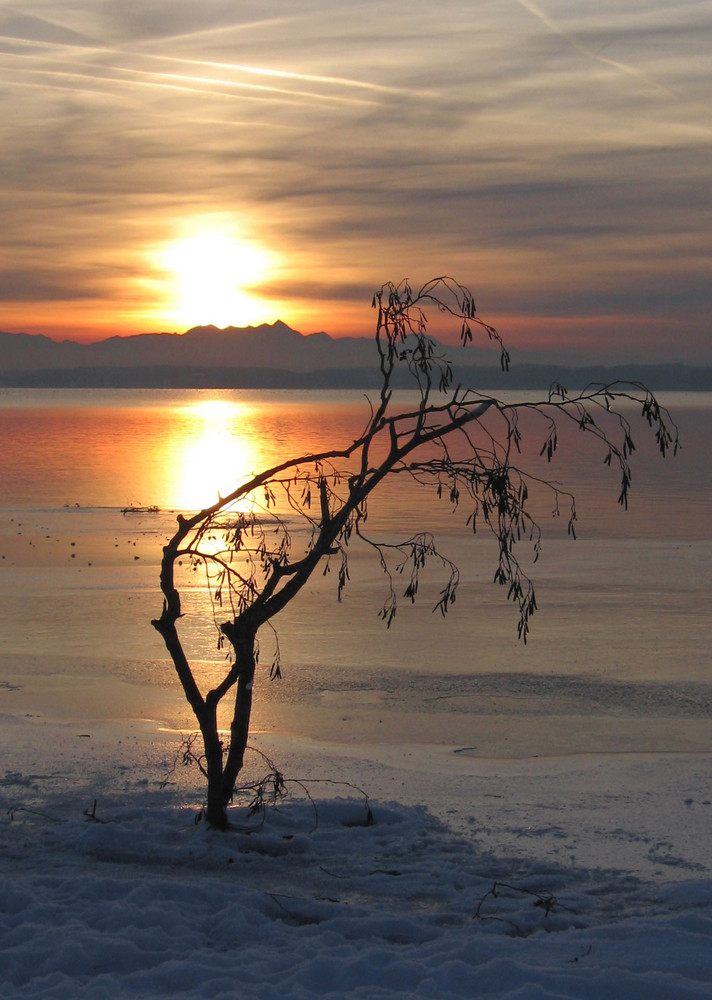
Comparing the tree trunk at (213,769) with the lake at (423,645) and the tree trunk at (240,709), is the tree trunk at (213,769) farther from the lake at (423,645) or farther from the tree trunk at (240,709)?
the lake at (423,645)

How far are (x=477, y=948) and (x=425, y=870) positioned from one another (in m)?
1.38

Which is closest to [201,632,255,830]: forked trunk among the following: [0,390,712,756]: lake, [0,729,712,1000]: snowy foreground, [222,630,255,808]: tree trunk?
[222,630,255,808]: tree trunk

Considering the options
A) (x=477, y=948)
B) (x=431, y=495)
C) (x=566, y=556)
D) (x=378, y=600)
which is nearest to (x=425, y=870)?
(x=477, y=948)

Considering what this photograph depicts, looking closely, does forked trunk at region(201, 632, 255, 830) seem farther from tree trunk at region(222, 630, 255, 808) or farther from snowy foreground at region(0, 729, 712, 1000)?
snowy foreground at region(0, 729, 712, 1000)

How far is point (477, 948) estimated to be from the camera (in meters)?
A: 6.59

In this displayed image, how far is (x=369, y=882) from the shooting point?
25.5 ft

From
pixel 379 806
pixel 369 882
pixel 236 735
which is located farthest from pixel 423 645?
pixel 369 882

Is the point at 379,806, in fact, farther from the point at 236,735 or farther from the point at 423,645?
the point at 423,645

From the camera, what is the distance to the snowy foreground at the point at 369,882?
20.7 ft

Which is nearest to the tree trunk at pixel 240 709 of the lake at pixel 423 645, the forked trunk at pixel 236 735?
the forked trunk at pixel 236 735

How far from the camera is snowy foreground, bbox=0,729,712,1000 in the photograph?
6297mm

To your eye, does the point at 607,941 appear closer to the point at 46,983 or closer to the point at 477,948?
the point at 477,948

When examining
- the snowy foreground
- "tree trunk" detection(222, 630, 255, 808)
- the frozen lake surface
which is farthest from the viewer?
"tree trunk" detection(222, 630, 255, 808)

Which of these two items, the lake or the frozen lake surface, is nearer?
the frozen lake surface
